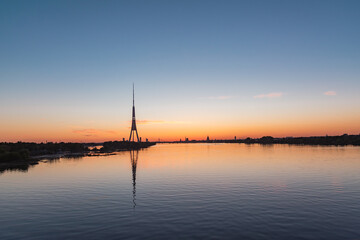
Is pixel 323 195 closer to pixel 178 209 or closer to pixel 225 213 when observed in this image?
pixel 225 213

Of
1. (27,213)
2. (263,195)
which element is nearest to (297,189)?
→ (263,195)

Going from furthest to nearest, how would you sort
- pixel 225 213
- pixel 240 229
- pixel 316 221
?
pixel 225 213 → pixel 316 221 → pixel 240 229

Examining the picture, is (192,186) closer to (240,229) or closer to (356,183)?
(240,229)

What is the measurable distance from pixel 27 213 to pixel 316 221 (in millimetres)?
25861

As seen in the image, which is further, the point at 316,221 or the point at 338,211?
the point at 338,211

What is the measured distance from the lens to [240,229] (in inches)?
773

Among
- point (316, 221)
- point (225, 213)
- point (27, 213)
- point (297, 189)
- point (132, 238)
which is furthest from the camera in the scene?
point (297, 189)

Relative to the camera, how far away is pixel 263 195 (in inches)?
1232

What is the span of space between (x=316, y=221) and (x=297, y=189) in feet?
46.1

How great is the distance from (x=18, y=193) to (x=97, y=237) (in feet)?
79.0

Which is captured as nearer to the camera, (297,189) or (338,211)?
(338,211)

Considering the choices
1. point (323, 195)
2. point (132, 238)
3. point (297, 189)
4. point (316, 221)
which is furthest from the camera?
point (297, 189)

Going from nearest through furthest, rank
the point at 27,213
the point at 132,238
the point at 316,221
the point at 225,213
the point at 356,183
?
1. the point at 132,238
2. the point at 316,221
3. the point at 225,213
4. the point at 27,213
5. the point at 356,183

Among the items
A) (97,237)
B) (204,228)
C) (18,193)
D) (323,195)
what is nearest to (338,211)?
(323,195)
